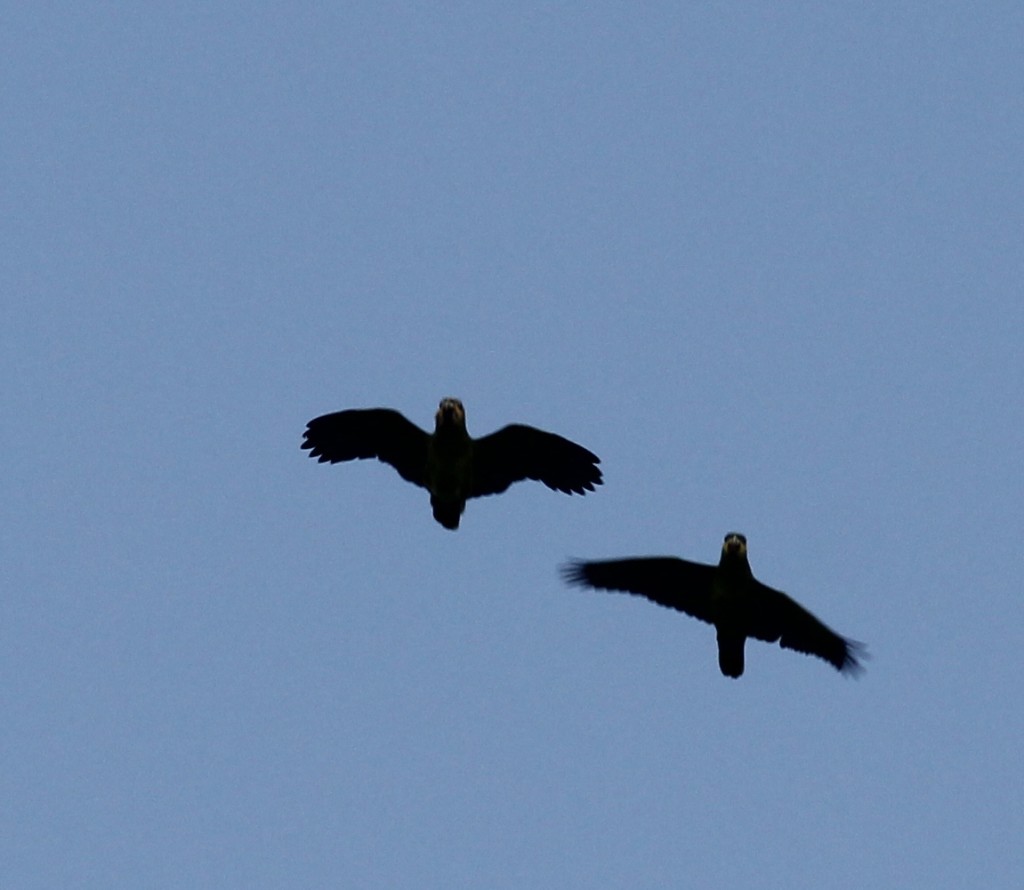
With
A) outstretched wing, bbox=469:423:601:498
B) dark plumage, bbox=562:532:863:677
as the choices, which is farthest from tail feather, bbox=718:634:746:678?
outstretched wing, bbox=469:423:601:498

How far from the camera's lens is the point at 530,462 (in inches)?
803

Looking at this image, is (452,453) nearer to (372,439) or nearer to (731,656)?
(372,439)

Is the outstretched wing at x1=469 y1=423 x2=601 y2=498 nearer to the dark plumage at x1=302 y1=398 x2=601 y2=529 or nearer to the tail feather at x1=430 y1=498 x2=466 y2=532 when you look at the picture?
the dark plumage at x1=302 y1=398 x2=601 y2=529

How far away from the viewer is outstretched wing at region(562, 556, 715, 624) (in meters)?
19.3

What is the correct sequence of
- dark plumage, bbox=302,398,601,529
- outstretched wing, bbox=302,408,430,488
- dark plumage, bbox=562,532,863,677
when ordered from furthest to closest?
outstretched wing, bbox=302,408,430,488 → dark plumage, bbox=302,398,601,529 → dark plumage, bbox=562,532,863,677

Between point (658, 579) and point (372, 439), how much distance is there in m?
3.62

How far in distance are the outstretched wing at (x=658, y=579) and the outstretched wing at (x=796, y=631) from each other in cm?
56

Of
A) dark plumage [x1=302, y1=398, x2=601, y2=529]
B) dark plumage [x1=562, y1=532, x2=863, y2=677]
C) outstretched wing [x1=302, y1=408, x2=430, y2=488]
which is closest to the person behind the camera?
dark plumage [x1=562, y1=532, x2=863, y2=677]

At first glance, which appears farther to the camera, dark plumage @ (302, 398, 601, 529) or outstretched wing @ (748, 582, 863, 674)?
dark plumage @ (302, 398, 601, 529)

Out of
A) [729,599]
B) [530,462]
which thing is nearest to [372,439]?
[530,462]

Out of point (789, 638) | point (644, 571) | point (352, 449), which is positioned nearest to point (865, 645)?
point (789, 638)

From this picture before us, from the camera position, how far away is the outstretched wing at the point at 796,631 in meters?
19.0

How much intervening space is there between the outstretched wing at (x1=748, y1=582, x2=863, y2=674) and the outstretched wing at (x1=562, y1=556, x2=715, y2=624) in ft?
1.83

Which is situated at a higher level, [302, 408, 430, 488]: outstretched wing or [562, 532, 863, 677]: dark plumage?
[302, 408, 430, 488]: outstretched wing
